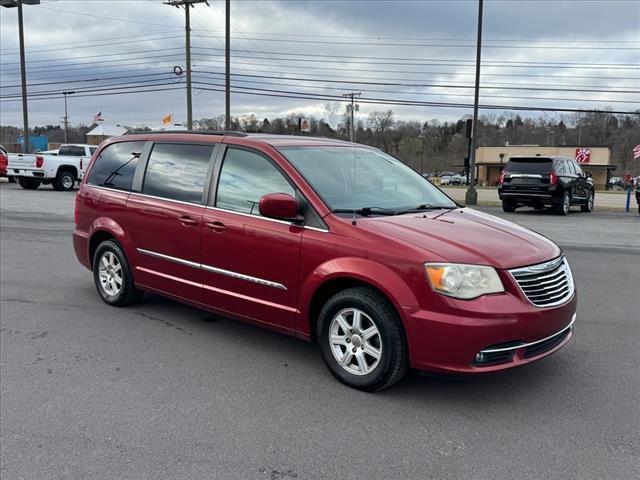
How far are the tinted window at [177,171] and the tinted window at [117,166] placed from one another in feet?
1.06

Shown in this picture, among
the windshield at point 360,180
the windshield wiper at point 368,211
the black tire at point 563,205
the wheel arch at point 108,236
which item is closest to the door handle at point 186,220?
the wheel arch at point 108,236

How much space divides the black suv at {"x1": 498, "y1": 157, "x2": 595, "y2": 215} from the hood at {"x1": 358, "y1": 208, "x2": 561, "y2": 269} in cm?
1369

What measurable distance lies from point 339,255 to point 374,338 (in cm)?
62

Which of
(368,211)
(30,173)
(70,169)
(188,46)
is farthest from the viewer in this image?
(188,46)

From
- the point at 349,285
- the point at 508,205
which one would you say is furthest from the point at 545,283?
the point at 508,205

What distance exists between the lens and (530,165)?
57.0 feet

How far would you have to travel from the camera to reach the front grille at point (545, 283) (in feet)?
12.0

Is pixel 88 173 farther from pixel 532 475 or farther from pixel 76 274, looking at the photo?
pixel 532 475

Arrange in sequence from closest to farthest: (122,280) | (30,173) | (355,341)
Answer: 1. (355,341)
2. (122,280)
3. (30,173)

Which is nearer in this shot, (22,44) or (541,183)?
(541,183)

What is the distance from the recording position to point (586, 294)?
22.4ft

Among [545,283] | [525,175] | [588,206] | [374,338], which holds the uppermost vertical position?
[525,175]

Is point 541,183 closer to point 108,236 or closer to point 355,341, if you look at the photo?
point 108,236

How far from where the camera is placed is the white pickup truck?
24219mm
